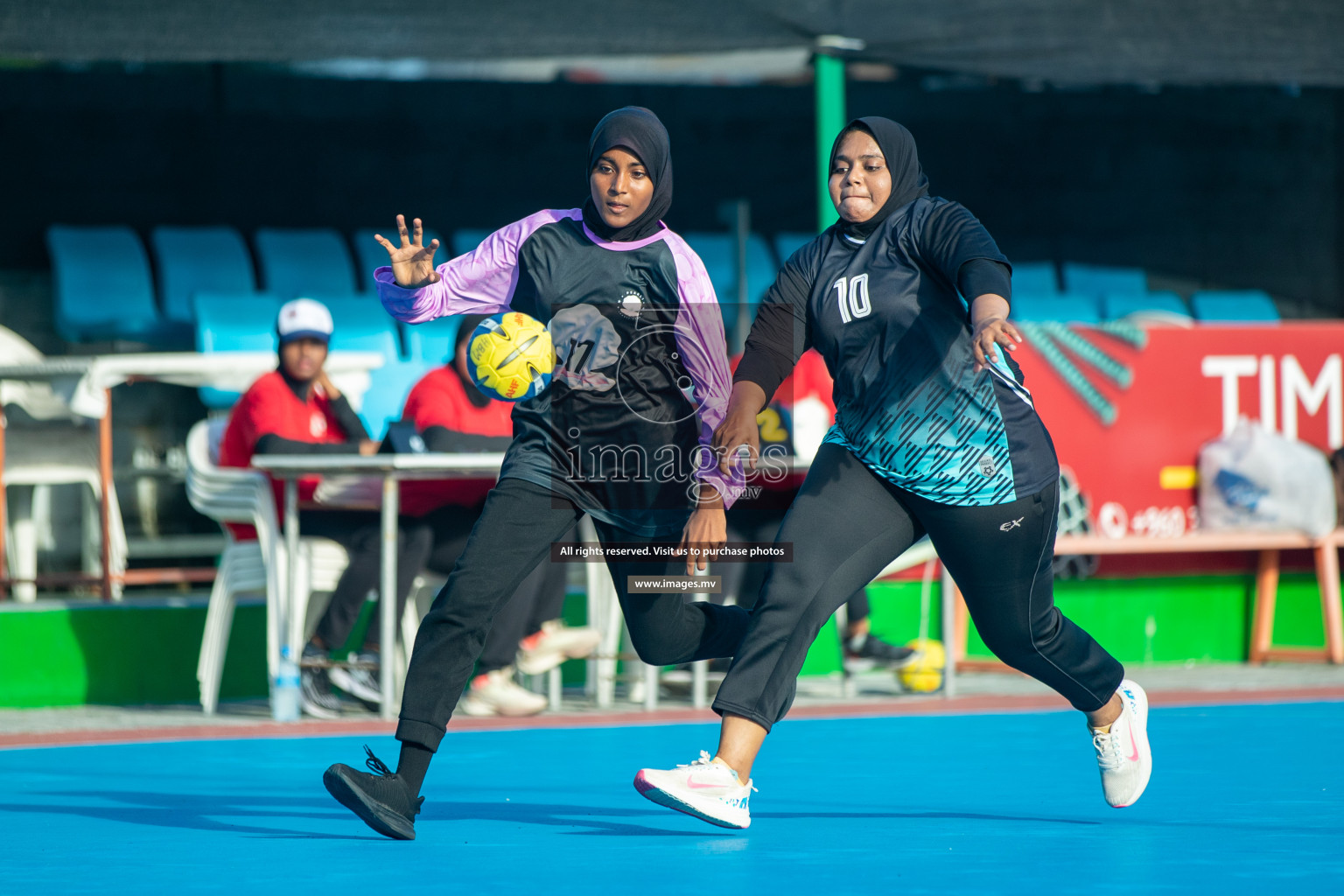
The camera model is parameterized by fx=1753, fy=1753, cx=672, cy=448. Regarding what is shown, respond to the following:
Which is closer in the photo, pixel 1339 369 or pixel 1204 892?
pixel 1204 892

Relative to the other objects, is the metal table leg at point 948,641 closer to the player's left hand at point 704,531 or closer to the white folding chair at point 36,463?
the player's left hand at point 704,531

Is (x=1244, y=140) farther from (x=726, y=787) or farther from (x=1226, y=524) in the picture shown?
(x=726, y=787)

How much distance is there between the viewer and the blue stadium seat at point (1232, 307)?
13.7 meters

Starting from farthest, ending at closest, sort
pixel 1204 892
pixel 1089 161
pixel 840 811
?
pixel 1089 161
pixel 840 811
pixel 1204 892

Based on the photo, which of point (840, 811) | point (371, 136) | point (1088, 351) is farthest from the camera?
point (371, 136)

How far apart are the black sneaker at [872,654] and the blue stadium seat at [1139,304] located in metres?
6.09

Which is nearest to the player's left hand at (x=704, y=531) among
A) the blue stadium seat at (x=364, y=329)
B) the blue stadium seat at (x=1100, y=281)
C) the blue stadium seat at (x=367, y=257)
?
the blue stadium seat at (x=364, y=329)

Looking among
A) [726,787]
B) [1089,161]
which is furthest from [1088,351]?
[1089,161]

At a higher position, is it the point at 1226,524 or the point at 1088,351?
the point at 1088,351

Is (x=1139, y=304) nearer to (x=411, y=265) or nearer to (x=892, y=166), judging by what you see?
(x=892, y=166)

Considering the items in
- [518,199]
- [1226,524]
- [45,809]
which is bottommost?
[45,809]

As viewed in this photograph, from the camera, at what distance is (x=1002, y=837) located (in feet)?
13.6

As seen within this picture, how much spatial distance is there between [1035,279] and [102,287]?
684cm

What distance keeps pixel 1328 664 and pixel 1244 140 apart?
7281 mm
